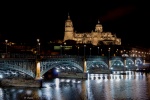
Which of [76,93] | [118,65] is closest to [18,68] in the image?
[76,93]

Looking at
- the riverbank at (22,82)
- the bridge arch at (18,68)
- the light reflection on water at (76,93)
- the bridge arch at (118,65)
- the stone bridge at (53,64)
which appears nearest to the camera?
the light reflection on water at (76,93)

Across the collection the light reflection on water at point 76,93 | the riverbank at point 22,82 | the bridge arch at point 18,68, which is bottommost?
the light reflection on water at point 76,93

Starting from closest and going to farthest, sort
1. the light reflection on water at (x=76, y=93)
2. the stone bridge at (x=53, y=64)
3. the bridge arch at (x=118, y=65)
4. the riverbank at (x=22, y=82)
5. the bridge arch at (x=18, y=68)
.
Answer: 1. the light reflection on water at (x=76, y=93)
2. the bridge arch at (x=18, y=68)
3. the stone bridge at (x=53, y=64)
4. the riverbank at (x=22, y=82)
5. the bridge arch at (x=118, y=65)

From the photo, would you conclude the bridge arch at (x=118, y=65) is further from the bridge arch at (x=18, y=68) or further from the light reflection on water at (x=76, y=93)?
the bridge arch at (x=18, y=68)

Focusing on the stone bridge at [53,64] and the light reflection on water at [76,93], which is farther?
the stone bridge at [53,64]

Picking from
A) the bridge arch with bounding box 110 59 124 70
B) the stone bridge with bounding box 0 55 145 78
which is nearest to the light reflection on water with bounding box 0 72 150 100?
the stone bridge with bounding box 0 55 145 78

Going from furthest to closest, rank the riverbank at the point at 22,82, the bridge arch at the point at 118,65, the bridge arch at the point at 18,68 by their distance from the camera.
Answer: the bridge arch at the point at 118,65 → the riverbank at the point at 22,82 → the bridge arch at the point at 18,68

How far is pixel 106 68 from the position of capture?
113250mm

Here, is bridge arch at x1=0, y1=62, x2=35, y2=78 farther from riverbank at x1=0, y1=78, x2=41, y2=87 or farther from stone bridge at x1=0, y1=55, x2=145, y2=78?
riverbank at x1=0, y1=78, x2=41, y2=87

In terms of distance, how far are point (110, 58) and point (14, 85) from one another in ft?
168

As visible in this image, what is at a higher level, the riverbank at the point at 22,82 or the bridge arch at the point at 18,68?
the bridge arch at the point at 18,68

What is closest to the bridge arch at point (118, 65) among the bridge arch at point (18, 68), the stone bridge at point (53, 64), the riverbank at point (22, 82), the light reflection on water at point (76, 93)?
the stone bridge at point (53, 64)

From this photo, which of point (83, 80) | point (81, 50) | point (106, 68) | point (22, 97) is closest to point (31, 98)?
point (22, 97)

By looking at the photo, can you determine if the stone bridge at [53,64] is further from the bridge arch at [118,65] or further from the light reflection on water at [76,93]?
the light reflection on water at [76,93]
